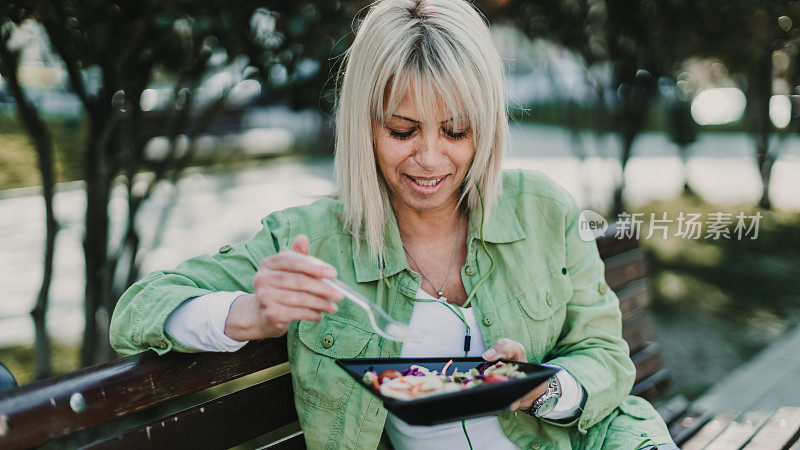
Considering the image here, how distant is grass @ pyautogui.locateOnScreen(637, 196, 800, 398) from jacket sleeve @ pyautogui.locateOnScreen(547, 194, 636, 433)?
244 centimetres

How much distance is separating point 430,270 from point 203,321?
2.27 feet

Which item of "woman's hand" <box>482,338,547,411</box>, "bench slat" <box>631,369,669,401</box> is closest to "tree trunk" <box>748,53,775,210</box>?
"bench slat" <box>631,369,669,401</box>

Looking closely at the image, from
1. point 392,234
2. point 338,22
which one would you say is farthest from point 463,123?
point 338,22

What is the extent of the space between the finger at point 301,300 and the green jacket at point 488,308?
310 millimetres

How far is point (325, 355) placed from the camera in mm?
1851

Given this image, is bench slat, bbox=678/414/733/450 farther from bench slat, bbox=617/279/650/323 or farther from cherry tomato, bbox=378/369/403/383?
cherry tomato, bbox=378/369/403/383

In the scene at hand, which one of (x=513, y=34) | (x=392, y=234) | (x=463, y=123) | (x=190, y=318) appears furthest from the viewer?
(x=513, y=34)

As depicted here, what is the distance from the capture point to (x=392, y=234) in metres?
1.99

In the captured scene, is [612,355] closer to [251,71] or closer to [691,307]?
[251,71]

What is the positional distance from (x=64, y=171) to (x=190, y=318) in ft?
37.3

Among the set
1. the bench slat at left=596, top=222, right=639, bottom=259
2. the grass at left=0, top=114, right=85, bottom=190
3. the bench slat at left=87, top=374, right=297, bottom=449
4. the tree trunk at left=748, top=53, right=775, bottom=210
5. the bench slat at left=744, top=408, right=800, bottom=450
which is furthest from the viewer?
the grass at left=0, top=114, right=85, bottom=190

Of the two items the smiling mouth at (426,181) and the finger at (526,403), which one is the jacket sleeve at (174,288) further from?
the finger at (526,403)

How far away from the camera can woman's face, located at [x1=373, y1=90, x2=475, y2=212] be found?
177cm

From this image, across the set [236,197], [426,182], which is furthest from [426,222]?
[236,197]
